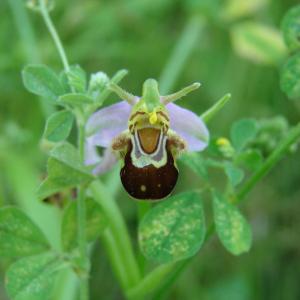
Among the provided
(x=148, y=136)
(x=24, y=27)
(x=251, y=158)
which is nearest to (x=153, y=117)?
(x=148, y=136)

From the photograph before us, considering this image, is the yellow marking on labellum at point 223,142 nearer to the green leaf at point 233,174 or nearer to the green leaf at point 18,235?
the green leaf at point 233,174

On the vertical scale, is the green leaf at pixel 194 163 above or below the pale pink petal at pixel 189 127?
below

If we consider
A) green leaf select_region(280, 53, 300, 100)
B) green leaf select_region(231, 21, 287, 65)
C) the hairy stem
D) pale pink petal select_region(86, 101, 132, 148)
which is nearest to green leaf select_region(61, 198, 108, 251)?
the hairy stem

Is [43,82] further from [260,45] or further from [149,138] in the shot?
[260,45]

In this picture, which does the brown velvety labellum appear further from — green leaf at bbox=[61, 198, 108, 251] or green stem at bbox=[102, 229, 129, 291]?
green stem at bbox=[102, 229, 129, 291]

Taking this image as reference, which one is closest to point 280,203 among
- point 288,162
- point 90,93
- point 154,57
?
point 288,162

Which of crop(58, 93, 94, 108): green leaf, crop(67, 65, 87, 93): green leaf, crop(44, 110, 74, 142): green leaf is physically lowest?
crop(44, 110, 74, 142): green leaf

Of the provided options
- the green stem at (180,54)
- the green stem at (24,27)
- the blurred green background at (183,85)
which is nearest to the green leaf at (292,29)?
the blurred green background at (183,85)
